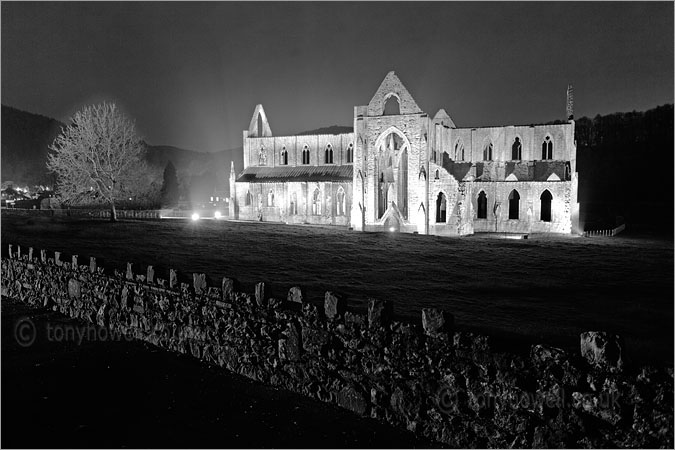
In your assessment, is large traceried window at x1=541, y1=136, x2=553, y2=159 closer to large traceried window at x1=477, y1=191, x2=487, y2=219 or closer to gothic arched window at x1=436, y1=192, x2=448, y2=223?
large traceried window at x1=477, y1=191, x2=487, y2=219

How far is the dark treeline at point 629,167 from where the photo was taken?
79250 millimetres

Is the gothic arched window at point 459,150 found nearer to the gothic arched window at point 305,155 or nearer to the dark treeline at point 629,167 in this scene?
the gothic arched window at point 305,155

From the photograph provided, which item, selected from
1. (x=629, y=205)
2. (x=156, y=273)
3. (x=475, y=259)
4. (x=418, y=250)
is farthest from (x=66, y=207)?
(x=629, y=205)

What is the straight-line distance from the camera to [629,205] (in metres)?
85.1

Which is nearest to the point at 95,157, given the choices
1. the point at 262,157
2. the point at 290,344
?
the point at 262,157

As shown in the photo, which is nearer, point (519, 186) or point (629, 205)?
point (519, 186)

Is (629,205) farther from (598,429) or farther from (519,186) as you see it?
(598,429)

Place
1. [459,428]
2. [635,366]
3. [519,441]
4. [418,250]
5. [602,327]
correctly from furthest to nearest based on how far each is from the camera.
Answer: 1. [418,250]
2. [602,327]
3. [459,428]
4. [519,441]
5. [635,366]

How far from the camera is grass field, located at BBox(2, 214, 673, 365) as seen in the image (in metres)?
16.3

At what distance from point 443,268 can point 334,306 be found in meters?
18.7

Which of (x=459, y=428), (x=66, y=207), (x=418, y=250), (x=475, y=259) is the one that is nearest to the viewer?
Answer: (x=459, y=428)

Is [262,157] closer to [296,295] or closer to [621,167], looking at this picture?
[296,295]

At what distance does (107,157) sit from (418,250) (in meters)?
35.0

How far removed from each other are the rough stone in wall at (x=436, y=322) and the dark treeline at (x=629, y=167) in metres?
62.4
